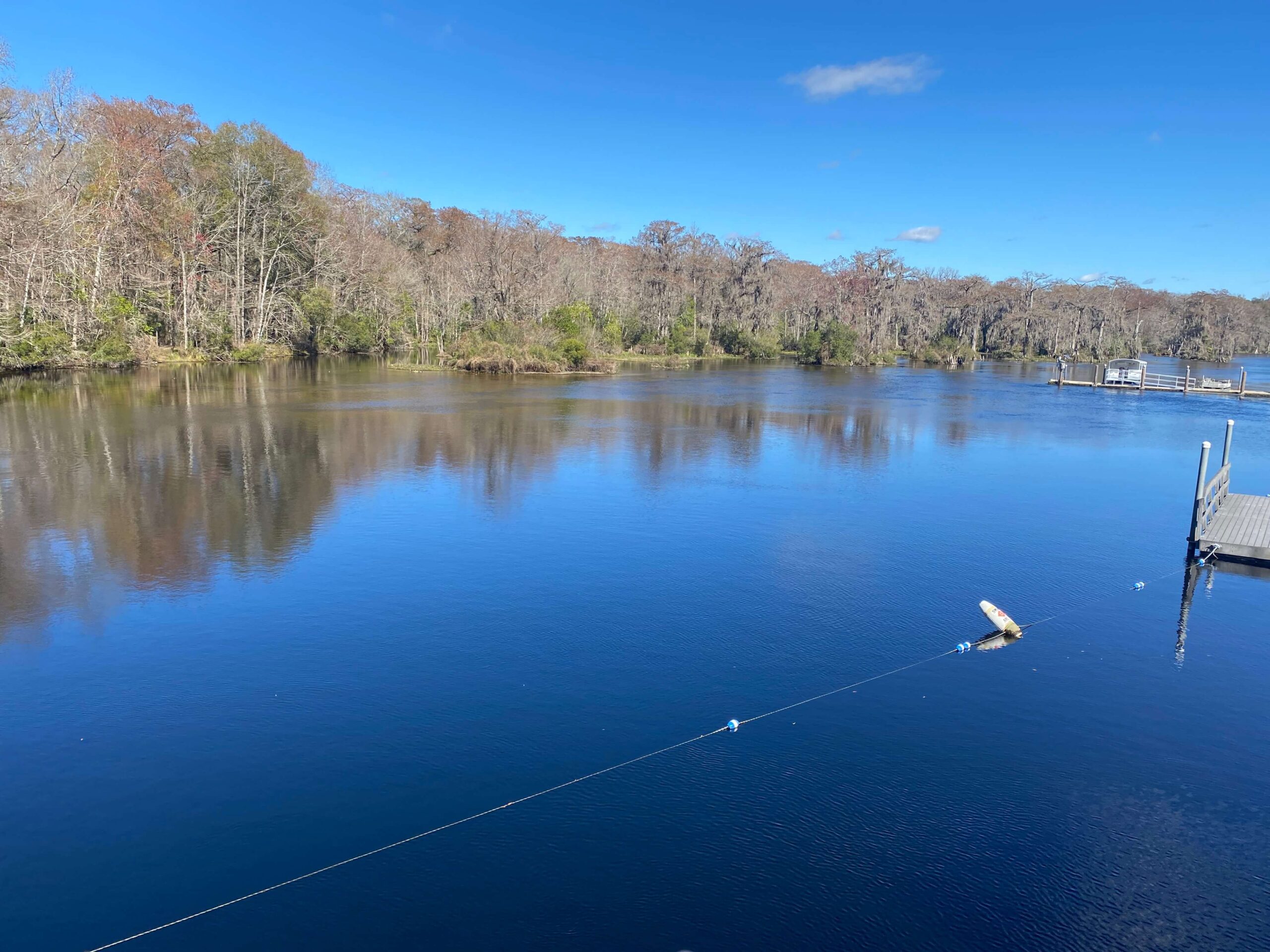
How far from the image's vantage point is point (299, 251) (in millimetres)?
53688

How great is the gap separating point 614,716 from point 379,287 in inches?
2183

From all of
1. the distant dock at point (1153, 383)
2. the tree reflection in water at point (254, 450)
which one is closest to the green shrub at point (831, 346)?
the distant dock at point (1153, 383)

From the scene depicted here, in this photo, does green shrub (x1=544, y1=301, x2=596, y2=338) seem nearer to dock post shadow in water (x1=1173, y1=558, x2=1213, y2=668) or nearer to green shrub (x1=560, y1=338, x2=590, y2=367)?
green shrub (x1=560, y1=338, x2=590, y2=367)

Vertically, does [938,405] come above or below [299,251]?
below

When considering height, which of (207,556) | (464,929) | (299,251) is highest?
(299,251)

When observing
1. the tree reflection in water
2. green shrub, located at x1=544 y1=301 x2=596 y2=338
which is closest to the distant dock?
the tree reflection in water

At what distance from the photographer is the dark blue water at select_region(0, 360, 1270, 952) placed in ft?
18.0

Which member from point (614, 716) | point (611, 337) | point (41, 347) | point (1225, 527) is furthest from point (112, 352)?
point (1225, 527)

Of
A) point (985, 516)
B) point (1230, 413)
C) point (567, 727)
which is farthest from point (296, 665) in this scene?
point (1230, 413)

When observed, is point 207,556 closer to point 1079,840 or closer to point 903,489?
point 1079,840

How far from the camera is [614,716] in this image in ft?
→ 25.5

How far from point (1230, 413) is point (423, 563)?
37064 millimetres

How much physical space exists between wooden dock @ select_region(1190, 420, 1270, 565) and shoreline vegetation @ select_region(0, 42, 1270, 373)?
31.3 metres

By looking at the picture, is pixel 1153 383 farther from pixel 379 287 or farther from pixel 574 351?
pixel 379 287
